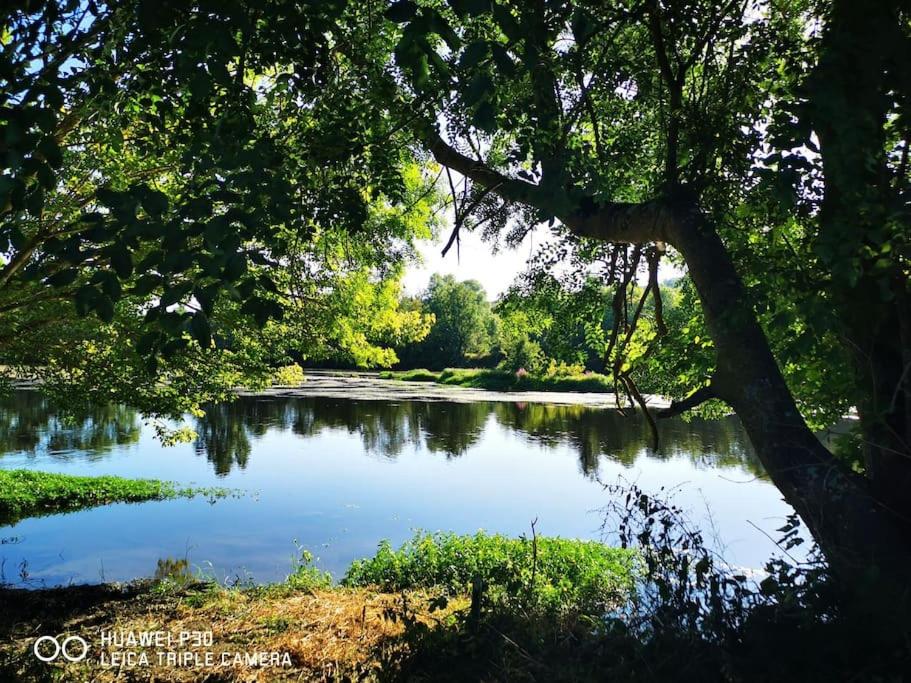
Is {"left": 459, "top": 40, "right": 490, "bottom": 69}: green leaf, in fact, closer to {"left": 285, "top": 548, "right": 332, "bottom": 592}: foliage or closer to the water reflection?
{"left": 285, "top": 548, "right": 332, "bottom": 592}: foliage

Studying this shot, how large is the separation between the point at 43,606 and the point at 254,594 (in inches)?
82.0

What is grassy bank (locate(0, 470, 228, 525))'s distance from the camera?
12000 mm

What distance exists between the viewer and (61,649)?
447 centimetres

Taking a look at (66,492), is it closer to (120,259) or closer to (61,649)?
(61,649)

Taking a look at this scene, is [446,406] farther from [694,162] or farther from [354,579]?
[694,162]

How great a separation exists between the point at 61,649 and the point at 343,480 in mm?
10856

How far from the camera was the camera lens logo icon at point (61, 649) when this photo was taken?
14.0 feet

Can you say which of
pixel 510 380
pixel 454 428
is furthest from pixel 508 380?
pixel 454 428

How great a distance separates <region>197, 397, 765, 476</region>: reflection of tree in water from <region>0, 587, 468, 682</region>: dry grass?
981 centimetres

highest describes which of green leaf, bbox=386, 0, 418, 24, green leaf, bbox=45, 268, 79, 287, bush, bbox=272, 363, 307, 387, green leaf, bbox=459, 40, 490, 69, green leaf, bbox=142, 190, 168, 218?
green leaf, bbox=386, 0, 418, 24

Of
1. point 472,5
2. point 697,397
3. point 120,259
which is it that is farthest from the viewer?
point 697,397

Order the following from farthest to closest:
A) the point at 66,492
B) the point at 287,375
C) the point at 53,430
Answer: the point at 53,430 < the point at 66,492 < the point at 287,375

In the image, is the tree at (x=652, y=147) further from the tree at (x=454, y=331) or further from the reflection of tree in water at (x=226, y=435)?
the tree at (x=454, y=331)

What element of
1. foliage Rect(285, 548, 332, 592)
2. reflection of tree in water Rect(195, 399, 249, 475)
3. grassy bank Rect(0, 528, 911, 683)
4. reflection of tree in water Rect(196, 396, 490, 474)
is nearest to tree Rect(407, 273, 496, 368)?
reflection of tree in water Rect(196, 396, 490, 474)
